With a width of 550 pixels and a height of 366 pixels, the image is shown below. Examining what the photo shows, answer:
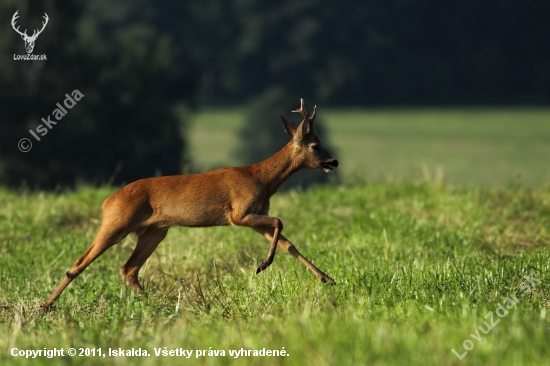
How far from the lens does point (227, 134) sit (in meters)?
51.2

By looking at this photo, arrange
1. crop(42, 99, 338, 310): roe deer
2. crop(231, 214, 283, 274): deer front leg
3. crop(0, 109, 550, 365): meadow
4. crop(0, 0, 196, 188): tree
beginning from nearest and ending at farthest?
crop(0, 109, 550, 365): meadow < crop(231, 214, 283, 274): deer front leg < crop(42, 99, 338, 310): roe deer < crop(0, 0, 196, 188): tree

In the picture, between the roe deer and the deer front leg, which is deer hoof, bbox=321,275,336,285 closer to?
the roe deer

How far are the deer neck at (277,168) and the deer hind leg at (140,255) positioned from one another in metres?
1.08

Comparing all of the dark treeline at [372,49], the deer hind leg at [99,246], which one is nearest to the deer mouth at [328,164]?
the deer hind leg at [99,246]

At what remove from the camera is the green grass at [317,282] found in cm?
490

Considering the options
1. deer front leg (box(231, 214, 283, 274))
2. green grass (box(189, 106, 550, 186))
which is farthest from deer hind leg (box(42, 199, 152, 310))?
green grass (box(189, 106, 550, 186))

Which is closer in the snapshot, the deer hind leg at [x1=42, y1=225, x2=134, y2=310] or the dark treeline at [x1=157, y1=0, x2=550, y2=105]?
the deer hind leg at [x1=42, y1=225, x2=134, y2=310]

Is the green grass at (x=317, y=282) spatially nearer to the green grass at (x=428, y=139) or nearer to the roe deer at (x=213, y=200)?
the roe deer at (x=213, y=200)

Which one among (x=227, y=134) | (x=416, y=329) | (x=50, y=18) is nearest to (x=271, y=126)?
(x=50, y=18)

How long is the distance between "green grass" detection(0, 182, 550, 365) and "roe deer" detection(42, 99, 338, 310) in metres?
0.47

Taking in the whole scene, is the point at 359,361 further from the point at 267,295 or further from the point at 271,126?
the point at 271,126

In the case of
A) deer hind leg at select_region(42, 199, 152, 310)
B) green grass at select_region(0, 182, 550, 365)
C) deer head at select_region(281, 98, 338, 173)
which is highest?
deer head at select_region(281, 98, 338, 173)

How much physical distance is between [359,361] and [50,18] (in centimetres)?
2910

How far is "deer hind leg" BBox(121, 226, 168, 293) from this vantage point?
7.67 meters
